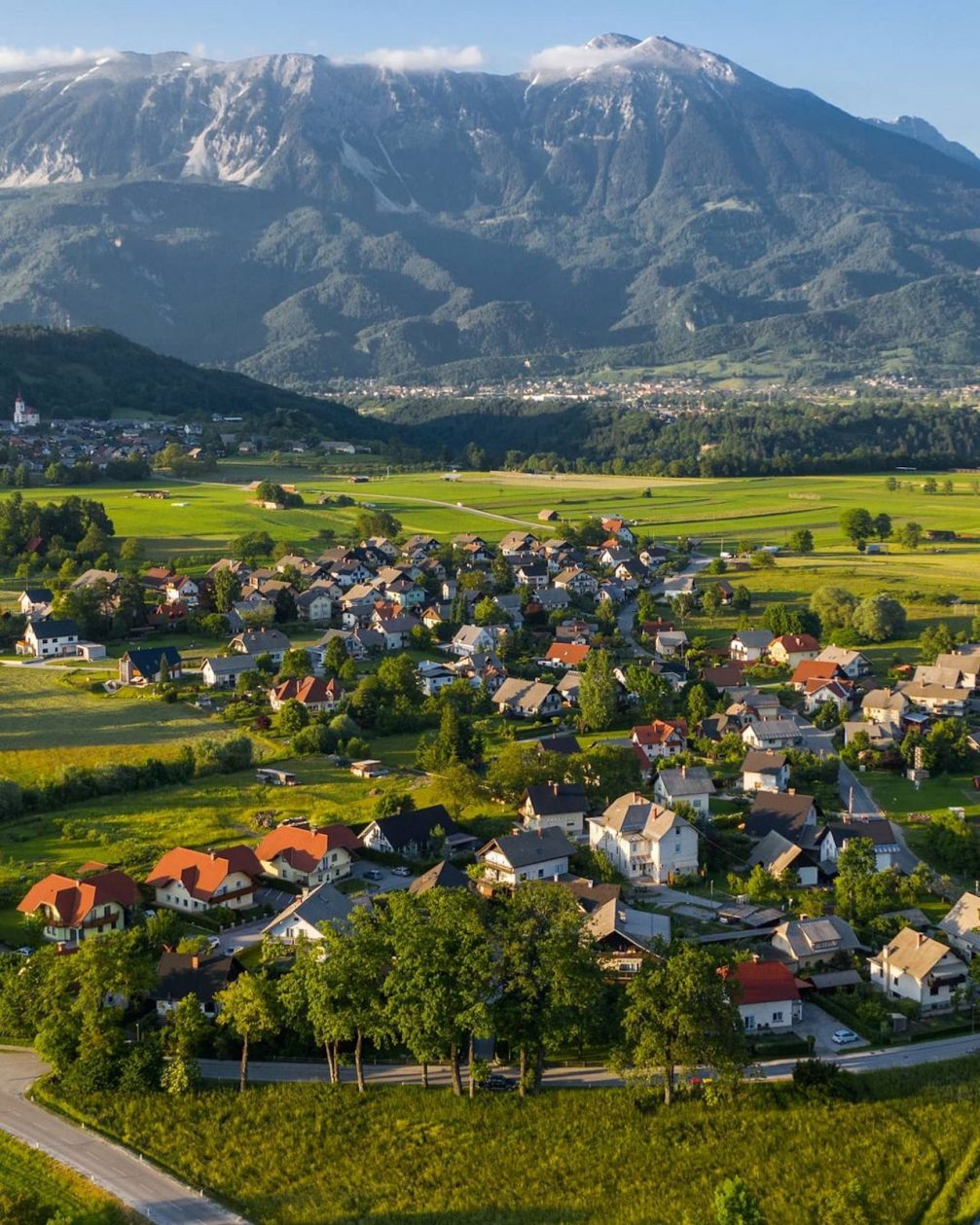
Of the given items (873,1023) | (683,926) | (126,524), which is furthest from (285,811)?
(126,524)

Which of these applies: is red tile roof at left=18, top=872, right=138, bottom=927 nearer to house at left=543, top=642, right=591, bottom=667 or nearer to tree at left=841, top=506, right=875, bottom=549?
house at left=543, top=642, right=591, bottom=667

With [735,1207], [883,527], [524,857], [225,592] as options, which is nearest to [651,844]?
[524,857]

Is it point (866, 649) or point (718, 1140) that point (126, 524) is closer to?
point (866, 649)

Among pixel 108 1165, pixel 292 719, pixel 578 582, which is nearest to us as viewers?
pixel 108 1165

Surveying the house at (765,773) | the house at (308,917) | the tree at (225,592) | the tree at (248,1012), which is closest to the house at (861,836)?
the house at (765,773)

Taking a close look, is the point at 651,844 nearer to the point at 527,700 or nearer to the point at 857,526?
the point at 527,700

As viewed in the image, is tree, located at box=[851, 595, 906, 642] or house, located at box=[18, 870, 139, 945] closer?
house, located at box=[18, 870, 139, 945]

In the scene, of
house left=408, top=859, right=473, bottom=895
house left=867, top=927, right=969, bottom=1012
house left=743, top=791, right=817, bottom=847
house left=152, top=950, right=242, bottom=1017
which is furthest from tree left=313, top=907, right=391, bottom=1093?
house left=743, top=791, right=817, bottom=847
